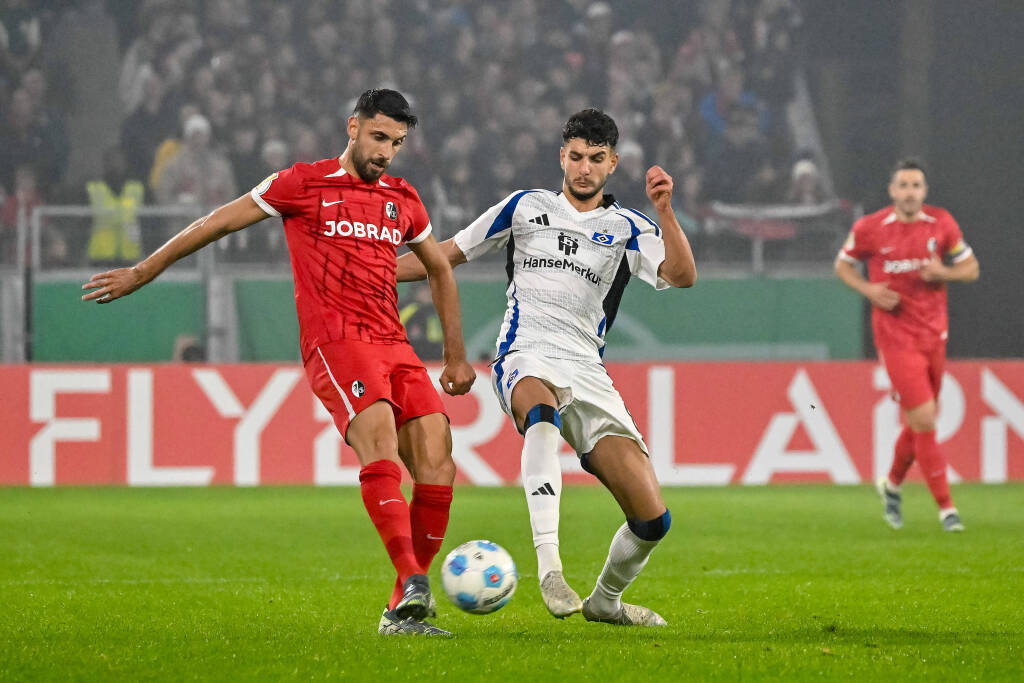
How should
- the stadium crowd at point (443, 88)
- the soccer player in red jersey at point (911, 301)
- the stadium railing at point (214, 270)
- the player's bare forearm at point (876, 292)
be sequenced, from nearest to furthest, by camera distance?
the soccer player in red jersey at point (911, 301)
the player's bare forearm at point (876, 292)
the stadium railing at point (214, 270)
the stadium crowd at point (443, 88)

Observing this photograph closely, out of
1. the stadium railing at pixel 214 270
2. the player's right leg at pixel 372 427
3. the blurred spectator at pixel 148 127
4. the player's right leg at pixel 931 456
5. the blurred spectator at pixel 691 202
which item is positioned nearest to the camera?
the player's right leg at pixel 372 427

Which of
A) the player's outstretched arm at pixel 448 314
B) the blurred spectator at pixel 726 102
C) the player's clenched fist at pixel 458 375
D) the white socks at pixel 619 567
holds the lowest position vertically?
the white socks at pixel 619 567

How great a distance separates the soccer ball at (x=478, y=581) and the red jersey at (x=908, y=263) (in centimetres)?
506

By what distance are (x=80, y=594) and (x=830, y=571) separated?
3.31 m

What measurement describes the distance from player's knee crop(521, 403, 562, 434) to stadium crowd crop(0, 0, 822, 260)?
850cm

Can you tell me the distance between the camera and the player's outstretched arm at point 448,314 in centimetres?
500

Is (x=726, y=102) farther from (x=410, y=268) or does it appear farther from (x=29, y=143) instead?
(x=410, y=268)

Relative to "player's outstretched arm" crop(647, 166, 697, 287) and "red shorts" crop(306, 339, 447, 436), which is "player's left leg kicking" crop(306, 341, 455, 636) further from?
"player's outstretched arm" crop(647, 166, 697, 287)

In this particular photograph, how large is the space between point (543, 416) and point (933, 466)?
450 cm

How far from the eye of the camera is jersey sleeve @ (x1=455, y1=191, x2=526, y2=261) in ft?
17.6

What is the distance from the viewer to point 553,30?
15.0 metres

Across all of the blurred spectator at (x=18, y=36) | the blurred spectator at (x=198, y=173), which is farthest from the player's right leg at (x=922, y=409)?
the blurred spectator at (x=18, y=36)

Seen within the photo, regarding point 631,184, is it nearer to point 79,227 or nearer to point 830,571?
point 79,227

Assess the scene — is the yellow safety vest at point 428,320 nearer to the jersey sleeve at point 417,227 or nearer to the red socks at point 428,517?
the jersey sleeve at point 417,227
